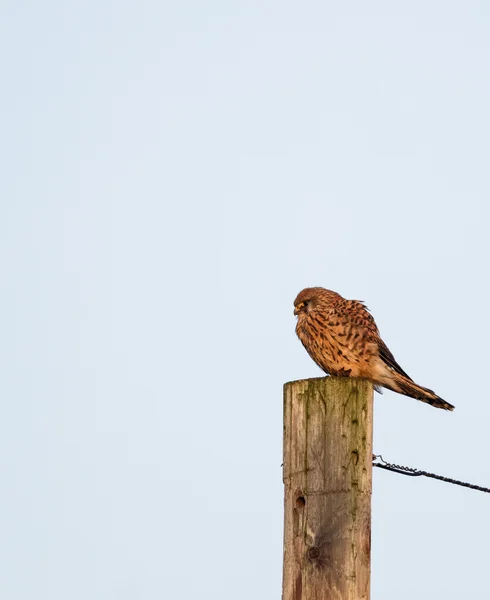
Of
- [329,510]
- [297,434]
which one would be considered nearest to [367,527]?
[329,510]

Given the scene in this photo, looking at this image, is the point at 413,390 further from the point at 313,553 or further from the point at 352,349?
the point at 313,553

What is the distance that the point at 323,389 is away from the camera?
325cm

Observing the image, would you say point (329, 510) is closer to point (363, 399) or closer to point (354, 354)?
point (363, 399)

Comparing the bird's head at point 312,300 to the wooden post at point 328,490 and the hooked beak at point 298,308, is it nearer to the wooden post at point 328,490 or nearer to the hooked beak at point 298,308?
the hooked beak at point 298,308

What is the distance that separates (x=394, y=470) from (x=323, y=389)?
95cm

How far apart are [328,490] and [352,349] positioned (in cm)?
343

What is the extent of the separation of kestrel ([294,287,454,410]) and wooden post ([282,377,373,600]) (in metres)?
3.19

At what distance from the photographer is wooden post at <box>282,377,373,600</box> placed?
3.06m

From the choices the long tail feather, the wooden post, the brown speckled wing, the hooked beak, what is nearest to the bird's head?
the hooked beak

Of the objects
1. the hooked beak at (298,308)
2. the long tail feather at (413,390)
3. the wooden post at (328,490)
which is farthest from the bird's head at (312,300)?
the wooden post at (328,490)

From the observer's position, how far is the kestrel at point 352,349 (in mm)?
6508

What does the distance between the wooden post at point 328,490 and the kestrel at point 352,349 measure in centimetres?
319

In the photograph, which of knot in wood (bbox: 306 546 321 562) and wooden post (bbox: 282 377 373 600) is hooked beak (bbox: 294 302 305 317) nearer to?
wooden post (bbox: 282 377 373 600)

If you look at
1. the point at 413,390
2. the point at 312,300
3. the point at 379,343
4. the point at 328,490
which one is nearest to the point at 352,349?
the point at 379,343
